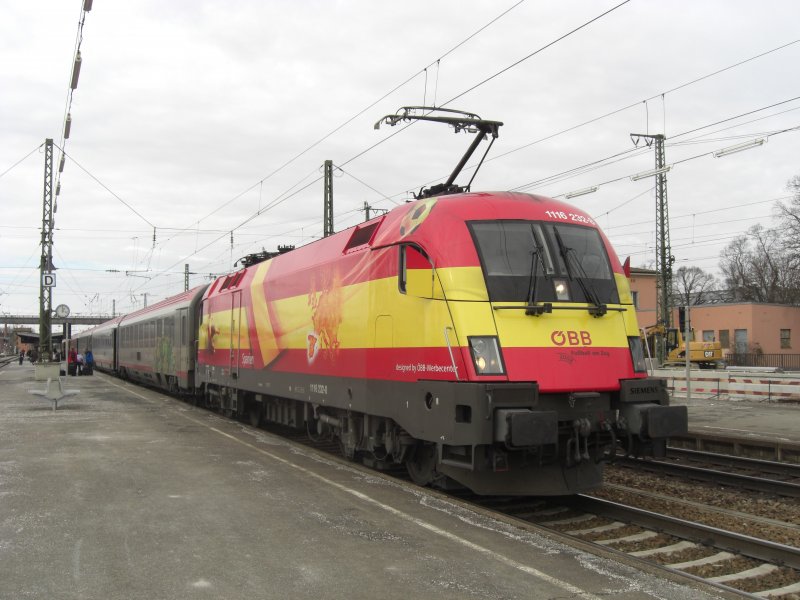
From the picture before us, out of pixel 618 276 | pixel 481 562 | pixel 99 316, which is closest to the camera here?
pixel 481 562

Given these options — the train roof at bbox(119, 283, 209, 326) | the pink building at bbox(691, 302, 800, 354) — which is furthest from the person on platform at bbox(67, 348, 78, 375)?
the pink building at bbox(691, 302, 800, 354)

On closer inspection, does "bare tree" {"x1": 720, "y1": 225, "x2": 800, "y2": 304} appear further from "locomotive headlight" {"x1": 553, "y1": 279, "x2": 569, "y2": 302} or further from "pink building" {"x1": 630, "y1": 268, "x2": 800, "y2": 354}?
"locomotive headlight" {"x1": 553, "y1": 279, "x2": 569, "y2": 302}

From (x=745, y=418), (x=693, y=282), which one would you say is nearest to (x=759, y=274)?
(x=693, y=282)

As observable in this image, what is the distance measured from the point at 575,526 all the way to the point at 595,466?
727 millimetres

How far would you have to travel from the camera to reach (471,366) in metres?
6.97

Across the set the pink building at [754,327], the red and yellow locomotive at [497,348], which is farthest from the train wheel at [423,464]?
the pink building at [754,327]

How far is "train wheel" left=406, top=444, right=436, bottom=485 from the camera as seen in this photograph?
8.23 meters

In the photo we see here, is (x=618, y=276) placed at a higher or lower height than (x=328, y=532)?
higher

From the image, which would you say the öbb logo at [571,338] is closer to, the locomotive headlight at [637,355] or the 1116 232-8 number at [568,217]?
the locomotive headlight at [637,355]

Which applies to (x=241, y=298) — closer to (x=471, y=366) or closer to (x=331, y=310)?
(x=331, y=310)

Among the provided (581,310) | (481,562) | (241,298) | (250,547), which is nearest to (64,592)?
(250,547)

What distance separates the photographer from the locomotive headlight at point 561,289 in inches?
300

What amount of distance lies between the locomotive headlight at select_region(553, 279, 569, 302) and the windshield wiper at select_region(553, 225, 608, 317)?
135 mm

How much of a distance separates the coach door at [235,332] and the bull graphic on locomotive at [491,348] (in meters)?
5.44
